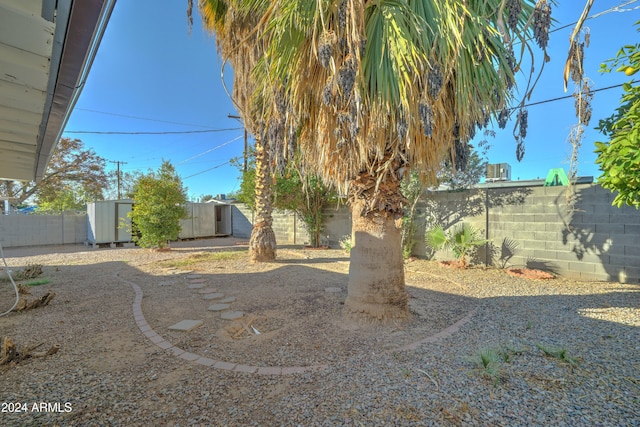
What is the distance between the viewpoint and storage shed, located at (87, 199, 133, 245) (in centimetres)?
1285

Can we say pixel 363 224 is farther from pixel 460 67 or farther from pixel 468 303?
pixel 468 303

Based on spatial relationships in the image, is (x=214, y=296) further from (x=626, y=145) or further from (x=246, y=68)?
(x=626, y=145)

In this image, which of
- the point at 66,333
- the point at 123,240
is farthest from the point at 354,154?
the point at 123,240

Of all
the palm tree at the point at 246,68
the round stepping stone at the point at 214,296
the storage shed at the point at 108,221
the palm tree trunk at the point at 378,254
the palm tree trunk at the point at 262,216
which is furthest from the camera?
the storage shed at the point at 108,221

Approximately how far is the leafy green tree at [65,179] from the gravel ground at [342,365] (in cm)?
1616

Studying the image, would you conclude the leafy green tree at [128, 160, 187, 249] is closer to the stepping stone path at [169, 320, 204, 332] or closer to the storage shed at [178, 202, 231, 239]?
the storage shed at [178, 202, 231, 239]

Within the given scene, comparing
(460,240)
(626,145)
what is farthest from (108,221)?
(626,145)

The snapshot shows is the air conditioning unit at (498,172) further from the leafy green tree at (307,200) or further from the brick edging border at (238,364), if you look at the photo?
the brick edging border at (238,364)

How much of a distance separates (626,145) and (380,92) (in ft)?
9.26

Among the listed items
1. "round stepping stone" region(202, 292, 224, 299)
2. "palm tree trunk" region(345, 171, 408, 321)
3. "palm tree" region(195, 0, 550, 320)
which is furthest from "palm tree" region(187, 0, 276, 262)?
"round stepping stone" region(202, 292, 224, 299)

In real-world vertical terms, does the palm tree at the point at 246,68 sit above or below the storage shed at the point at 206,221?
above

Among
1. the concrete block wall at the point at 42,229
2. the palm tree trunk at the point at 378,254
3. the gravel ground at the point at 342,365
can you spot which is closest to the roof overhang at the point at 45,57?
the gravel ground at the point at 342,365

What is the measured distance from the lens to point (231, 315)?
4.32 m

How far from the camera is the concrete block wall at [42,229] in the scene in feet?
41.5
